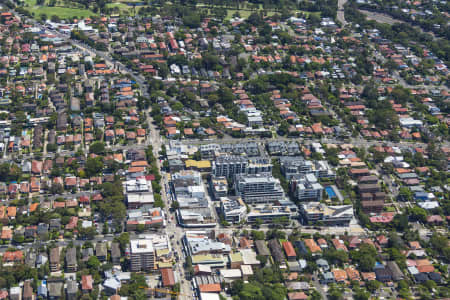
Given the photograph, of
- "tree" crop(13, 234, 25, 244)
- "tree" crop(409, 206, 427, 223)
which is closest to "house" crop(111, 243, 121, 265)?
"tree" crop(13, 234, 25, 244)

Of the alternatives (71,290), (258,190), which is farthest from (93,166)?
(71,290)

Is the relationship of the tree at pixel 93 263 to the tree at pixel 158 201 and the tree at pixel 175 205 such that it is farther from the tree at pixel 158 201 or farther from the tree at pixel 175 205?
the tree at pixel 175 205

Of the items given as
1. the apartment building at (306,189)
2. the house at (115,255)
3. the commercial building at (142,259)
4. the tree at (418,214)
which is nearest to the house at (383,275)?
the tree at (418,214)

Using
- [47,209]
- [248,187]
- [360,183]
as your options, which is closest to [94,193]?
[47,209]

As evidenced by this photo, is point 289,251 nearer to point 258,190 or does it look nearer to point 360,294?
point 360,294

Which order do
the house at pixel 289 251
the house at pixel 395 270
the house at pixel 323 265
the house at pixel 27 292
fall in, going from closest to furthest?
the house at pixel 27 292
the house at pixel 395 270
the house at pixel 323 265
the house at pixel 289 251

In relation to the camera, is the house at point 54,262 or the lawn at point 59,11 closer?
the house at point 54,262

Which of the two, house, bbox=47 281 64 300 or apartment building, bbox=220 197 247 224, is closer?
house, bbox=47 281 64 300

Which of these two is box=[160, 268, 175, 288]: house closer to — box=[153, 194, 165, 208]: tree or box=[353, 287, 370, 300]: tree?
box=[153, 194, 165, 208]: tree

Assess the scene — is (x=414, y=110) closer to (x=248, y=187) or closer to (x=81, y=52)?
(x=248, y=187)
